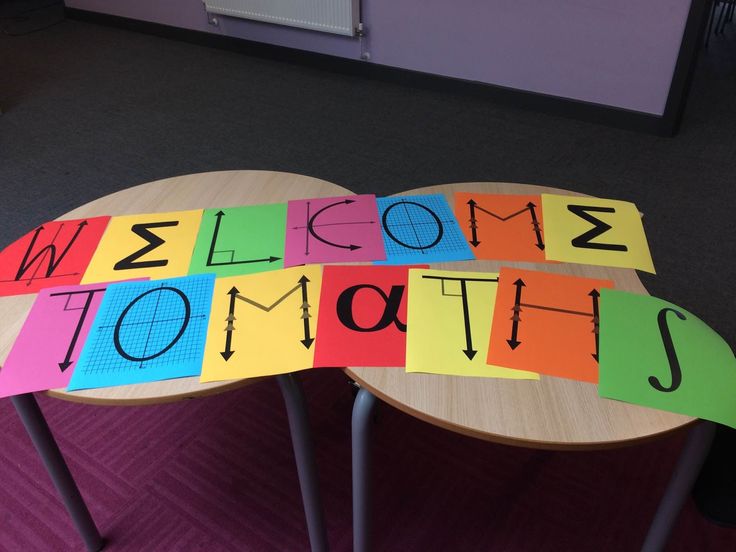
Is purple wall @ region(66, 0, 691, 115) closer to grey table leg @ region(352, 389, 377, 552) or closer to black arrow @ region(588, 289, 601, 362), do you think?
black arrow @ region(588, 289, 601, 362)

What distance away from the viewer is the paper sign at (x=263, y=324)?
3.05 feet

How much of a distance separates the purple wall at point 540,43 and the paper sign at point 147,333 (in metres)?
2.36

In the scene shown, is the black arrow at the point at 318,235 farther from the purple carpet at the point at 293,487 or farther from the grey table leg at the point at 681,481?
the grey table leg at the point at 681,481

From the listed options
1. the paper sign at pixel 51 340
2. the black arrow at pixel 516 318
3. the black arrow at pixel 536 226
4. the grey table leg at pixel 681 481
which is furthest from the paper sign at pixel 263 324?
the grey table leg at pixel 681 481

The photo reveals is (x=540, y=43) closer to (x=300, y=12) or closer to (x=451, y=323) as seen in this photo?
(x=300, y=12)

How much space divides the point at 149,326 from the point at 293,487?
0.66m

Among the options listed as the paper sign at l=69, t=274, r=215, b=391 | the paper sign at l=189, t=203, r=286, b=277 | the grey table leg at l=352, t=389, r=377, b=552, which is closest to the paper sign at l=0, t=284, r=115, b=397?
the paper sign at l=69, t=274, r=215, b=391

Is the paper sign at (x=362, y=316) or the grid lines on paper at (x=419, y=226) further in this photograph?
the grid lines on paper at (x=419, y=226)

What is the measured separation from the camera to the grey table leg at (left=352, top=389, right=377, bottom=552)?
93cm

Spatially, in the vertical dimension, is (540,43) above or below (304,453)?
above

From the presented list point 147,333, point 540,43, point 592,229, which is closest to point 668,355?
point 592,229

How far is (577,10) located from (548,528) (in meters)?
2.27

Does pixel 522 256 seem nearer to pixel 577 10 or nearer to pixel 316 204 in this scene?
pixel 316 204

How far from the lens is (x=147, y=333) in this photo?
992 millimetres
